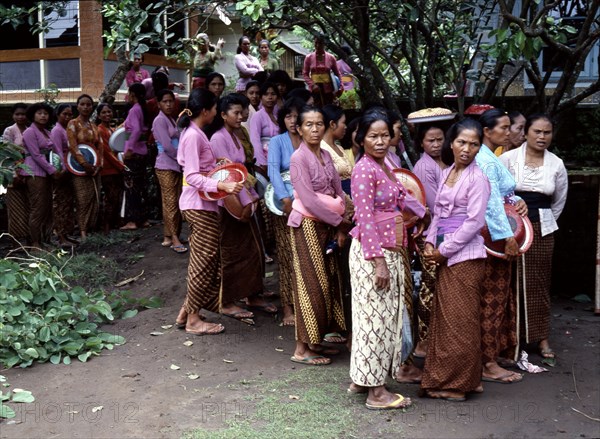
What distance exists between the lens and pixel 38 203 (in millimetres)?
9648

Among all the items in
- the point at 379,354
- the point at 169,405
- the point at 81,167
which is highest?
the point at 81,167

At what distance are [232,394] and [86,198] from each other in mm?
5325

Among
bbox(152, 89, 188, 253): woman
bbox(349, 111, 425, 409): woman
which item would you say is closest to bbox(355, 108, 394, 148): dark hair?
bbox(349, 111, 425, 409): woman

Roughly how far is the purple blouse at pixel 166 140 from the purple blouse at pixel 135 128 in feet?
3.33

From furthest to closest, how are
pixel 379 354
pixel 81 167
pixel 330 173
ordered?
pixel 81 167, pixel 330 173, pixel 379 354

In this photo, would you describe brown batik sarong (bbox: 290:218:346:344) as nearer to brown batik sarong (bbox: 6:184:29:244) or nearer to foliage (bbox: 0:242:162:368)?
foliage (bbox: 0:242:162:368)

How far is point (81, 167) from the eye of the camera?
32.0ft

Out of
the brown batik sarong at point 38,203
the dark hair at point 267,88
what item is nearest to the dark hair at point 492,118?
the dark hair at point 267,88

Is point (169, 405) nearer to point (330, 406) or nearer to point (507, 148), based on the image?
point (330, 406)

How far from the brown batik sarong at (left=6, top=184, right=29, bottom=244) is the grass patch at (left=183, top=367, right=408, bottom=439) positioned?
5556 millimetres

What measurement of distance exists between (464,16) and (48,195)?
5460 millimetres

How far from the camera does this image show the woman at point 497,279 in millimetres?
5422

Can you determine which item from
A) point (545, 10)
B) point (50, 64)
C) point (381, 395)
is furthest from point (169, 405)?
point (50, 64)

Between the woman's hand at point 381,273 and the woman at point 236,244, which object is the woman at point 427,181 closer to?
the woman's hand at point 381,273
